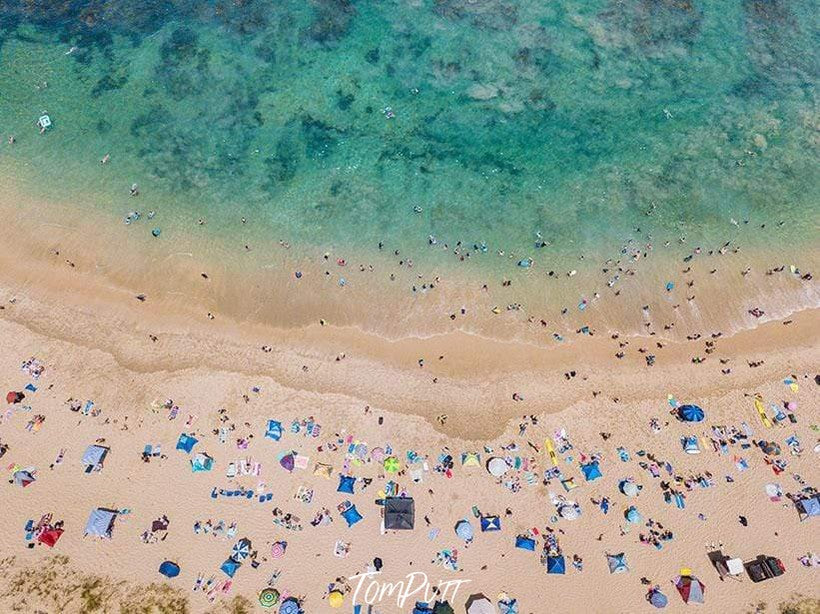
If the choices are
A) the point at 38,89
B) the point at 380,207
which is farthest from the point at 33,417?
the point at 38,89

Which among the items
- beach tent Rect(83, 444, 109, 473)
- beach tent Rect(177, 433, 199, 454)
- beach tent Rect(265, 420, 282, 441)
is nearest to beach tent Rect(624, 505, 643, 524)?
beach tent Rect(265, 420, 282, 441)

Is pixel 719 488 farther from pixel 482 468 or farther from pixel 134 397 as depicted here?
pixel 134 397

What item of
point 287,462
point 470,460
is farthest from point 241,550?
point 470,460

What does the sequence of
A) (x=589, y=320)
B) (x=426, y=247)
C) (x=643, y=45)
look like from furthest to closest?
(x=643, y=45), (x=426, y=247), (x=589, y=320)

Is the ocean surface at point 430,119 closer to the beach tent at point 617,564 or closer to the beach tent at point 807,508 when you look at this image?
the beach tent at point 807,508

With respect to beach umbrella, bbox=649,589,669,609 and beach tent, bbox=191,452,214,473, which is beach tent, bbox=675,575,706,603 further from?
beach tent, bbox=191,452,214,473

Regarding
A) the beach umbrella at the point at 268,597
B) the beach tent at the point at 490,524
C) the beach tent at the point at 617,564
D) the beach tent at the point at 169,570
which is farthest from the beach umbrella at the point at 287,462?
the beach tent at the point at 617,564
